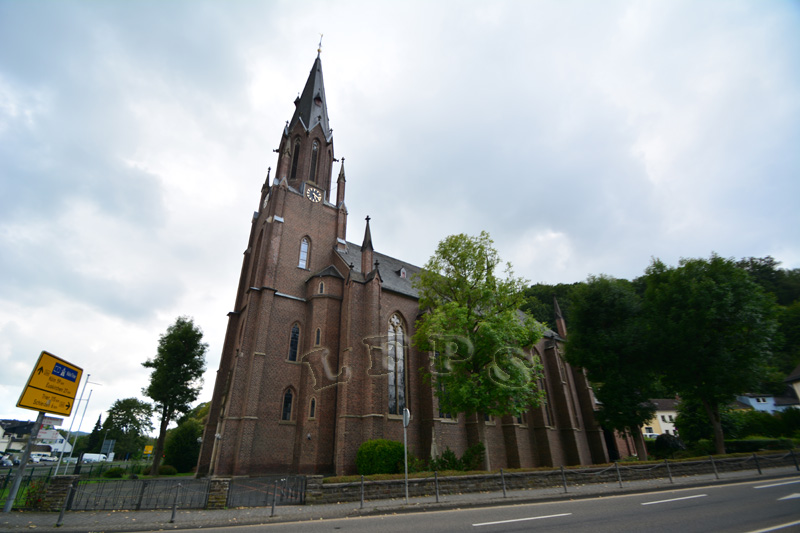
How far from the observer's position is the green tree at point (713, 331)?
70.1 feet

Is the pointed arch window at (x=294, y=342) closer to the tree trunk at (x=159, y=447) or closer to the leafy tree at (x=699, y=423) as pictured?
the tree trunk at (x=159, y=447)

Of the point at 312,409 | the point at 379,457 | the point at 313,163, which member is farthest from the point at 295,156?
the point at 379,457

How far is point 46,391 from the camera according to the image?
10219mm

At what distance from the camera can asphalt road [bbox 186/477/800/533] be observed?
7.61m

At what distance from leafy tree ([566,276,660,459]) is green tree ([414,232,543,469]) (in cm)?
797

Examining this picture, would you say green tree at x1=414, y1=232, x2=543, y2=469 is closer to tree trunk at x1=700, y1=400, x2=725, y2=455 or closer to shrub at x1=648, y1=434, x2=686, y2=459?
tree trunk at x1=700, y1=400, x2=725, y2=455

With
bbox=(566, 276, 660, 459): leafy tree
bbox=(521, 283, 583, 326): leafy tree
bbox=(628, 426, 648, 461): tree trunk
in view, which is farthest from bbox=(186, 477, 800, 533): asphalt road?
bbox=(521, 283, 583, 326): leafy tree

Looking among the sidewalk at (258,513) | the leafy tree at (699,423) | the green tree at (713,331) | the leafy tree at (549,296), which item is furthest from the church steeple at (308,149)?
the leafy tree at (549,296)

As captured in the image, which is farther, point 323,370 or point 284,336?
point 284,336

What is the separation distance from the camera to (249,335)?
2188 centimetres

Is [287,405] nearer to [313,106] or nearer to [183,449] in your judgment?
[183,449]

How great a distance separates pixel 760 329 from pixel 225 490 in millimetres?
28786

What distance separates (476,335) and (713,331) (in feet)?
50.5

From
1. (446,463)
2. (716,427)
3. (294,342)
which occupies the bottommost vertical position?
→ (446,463)
